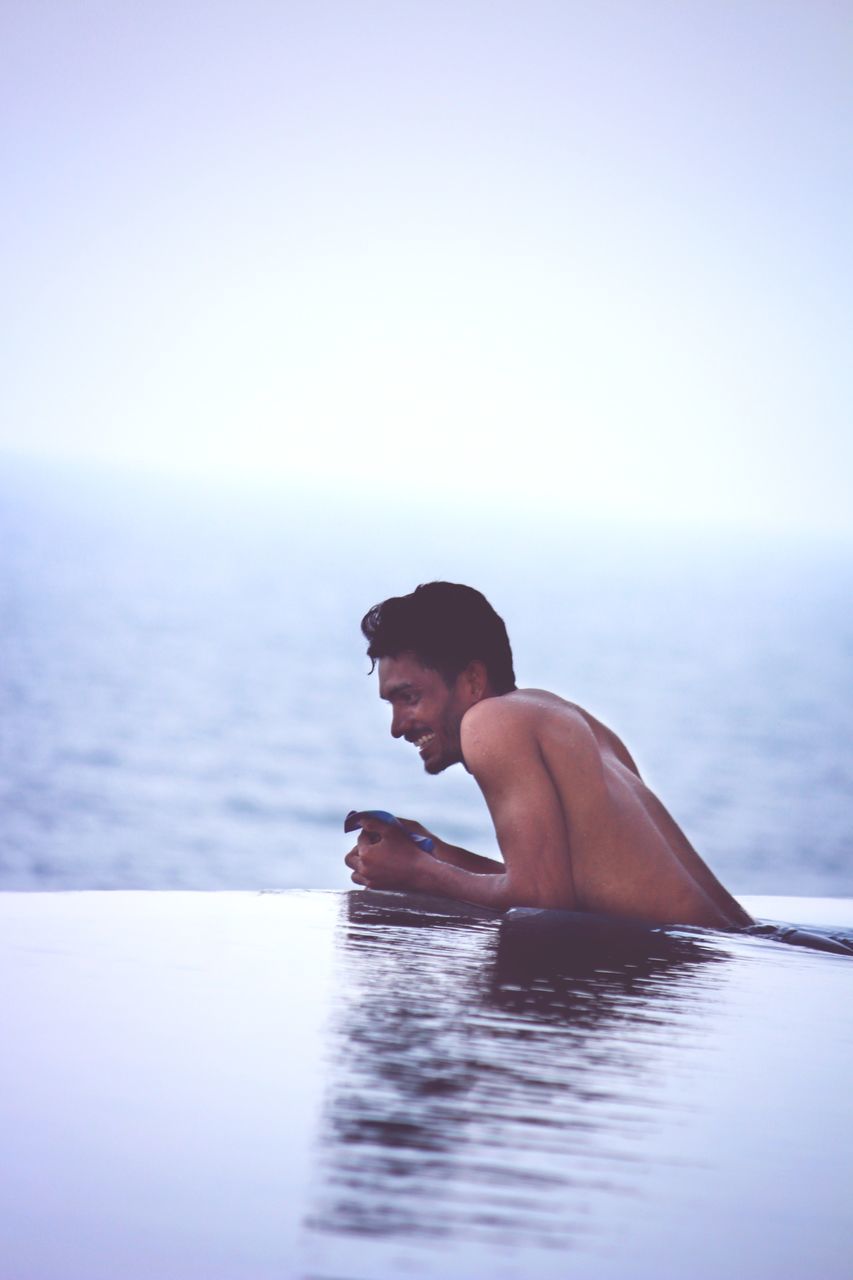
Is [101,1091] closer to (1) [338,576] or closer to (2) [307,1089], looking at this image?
(2) [307,1089]

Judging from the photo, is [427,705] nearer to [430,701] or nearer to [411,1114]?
[430,701]

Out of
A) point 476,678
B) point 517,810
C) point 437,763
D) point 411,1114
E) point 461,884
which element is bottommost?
point 411,1114

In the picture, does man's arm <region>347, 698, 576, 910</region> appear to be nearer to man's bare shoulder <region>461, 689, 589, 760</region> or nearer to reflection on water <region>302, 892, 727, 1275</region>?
man's bare shoulder <region>461, 689, 589, 760</region>

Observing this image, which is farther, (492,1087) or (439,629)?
(439,629)

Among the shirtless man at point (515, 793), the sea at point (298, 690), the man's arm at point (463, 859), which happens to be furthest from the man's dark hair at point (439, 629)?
the sea at point (298, 690)

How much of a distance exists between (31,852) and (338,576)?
20887 millimetres

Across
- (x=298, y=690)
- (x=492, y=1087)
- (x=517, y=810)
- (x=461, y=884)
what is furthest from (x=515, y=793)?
(x=298, y=690)

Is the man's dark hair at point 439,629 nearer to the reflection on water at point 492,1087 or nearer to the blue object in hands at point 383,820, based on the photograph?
the blue object in hands at point 383,820

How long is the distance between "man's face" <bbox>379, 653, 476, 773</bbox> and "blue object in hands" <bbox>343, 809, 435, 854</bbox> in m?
0.17

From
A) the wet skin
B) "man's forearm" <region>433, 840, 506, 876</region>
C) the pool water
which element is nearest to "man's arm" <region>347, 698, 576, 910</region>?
the wet skin

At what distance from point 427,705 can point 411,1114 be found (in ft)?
5.22

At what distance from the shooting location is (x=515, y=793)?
7.72 ft

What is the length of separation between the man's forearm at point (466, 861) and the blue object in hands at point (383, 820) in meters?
0.08

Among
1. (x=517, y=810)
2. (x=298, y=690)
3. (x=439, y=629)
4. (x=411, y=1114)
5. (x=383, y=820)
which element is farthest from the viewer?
(x=298, y=690)
